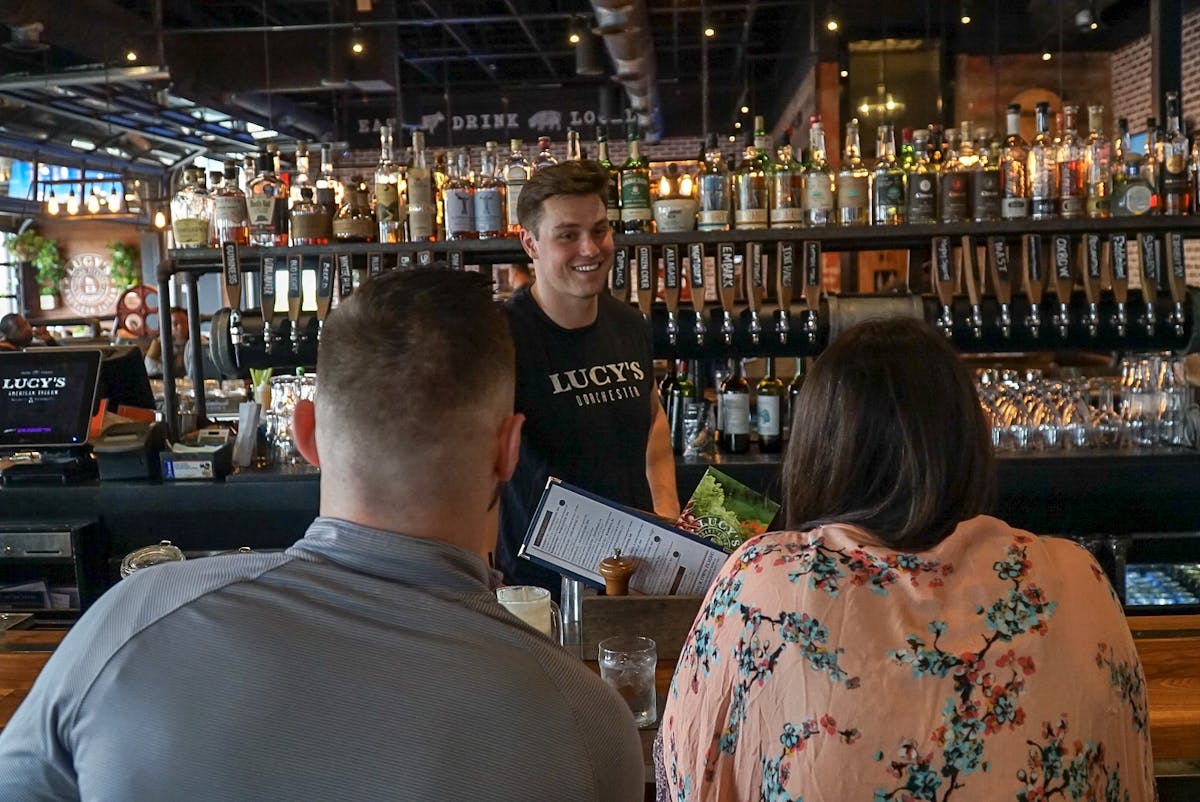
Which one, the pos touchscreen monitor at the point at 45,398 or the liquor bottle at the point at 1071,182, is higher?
the liquor bottle at the point at 1071,182

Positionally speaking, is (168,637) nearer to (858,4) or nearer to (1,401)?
(1,401)

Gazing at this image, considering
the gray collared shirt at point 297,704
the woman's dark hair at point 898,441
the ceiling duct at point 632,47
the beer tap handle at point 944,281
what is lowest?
the gray collared shirt at point 297,704

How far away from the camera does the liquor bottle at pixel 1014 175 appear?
402cm

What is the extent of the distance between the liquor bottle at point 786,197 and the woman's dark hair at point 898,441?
2627 mm

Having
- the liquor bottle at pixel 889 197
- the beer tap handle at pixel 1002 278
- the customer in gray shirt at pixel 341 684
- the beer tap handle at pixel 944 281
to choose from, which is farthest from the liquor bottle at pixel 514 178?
the customer in gray shirt at pixel 341 684

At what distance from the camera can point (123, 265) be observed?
66.2 ft

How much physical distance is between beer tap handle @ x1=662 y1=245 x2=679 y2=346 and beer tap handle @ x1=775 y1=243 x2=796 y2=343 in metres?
0.35

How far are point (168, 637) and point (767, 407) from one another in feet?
11.4

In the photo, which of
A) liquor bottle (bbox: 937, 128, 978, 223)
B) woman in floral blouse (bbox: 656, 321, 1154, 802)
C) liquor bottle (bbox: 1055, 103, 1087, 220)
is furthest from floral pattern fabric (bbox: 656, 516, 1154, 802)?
liquor bottle (bbox: 1055, 103, 1087, 220)

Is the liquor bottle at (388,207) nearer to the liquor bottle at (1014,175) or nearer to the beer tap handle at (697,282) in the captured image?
the beer tap handle at (697,282)

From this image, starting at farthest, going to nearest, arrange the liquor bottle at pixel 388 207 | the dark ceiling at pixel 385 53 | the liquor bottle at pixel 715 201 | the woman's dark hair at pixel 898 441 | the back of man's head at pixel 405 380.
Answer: the dark ceiling at pixel 385 53 → the liquor bottle at pixel 388 207 → the liquor bottle at pixel 715 201 → the woman's dark hair at pixel 898 441 → the back of man's head at pixel 405 380

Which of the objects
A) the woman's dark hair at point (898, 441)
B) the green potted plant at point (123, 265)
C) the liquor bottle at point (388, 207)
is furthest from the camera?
the green potted plant at point (123, 265)

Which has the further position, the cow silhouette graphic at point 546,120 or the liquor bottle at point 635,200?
the cow silhouette graphic at point 546,120

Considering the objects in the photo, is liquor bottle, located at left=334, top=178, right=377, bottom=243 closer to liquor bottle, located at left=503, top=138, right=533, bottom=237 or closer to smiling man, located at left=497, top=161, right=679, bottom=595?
liquor bottle, located at left=503, top=138, right=533, bottom=237
